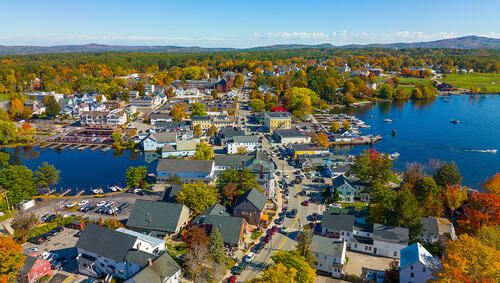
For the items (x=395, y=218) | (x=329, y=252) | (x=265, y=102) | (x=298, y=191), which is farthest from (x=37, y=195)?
(x=265, y=102)

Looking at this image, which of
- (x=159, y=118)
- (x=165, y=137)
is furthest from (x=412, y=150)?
(x=159, y=118)

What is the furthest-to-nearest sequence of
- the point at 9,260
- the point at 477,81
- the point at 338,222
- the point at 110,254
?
1. the point at 477,81
2. the point at 338,222
3. the point at 110,254
4. the point at 9,260

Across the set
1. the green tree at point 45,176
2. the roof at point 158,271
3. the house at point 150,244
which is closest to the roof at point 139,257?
the roof at point 158,271

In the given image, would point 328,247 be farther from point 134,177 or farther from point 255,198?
point 134,177

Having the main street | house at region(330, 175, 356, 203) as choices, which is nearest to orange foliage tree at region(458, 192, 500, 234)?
house at region(330, 175, 356, 203)

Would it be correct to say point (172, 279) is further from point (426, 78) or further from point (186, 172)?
point (426, 78)

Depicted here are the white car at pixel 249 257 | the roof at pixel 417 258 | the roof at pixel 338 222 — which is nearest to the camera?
the roof at pixel 417 258

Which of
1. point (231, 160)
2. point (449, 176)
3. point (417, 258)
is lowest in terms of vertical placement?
point (417, 258)

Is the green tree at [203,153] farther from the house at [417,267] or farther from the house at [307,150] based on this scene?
the house at [417,267]
